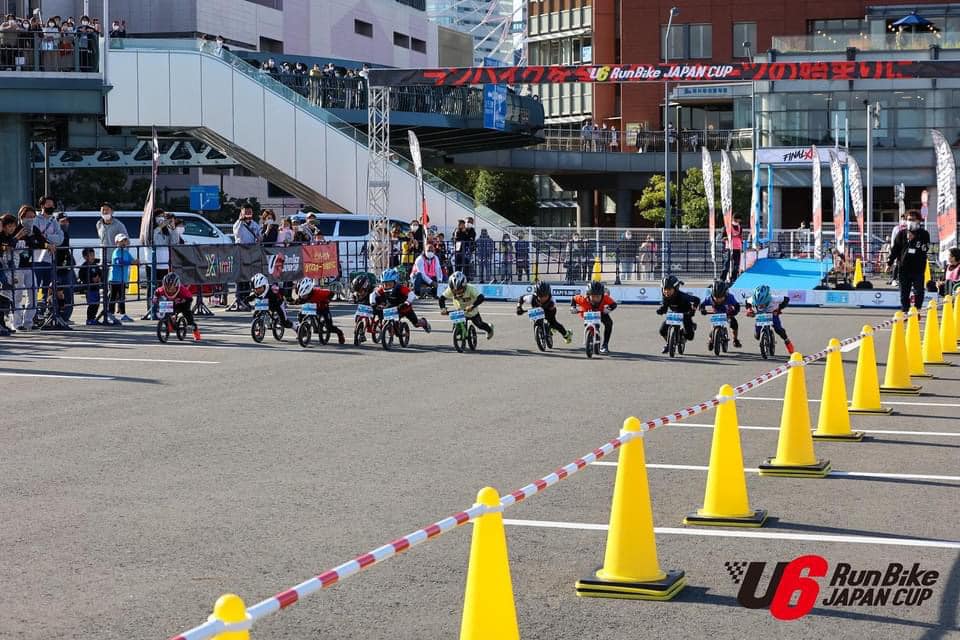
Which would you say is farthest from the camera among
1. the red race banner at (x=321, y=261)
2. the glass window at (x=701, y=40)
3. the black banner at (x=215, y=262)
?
the glass window at (x=701, y=40)

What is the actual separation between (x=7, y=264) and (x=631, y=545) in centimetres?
1941

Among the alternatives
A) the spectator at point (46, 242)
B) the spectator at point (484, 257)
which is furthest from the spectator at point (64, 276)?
the spectator at point (484, 257)

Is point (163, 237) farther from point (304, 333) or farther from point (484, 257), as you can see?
point (484, 257)

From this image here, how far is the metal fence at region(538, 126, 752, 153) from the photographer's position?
84750mm

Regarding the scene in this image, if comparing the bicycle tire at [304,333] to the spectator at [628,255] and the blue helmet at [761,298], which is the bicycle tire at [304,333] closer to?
the blue helmet at [761,298]

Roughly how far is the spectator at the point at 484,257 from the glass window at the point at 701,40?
186 feet

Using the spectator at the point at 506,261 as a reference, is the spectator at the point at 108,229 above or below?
above

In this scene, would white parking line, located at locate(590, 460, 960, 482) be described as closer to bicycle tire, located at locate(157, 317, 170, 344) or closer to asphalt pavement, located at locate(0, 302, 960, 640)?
asphalt pavement, located at locate(0, 302, 960, 640)

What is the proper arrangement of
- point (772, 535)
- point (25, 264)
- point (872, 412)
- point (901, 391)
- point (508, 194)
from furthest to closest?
point (508, 194), point (25, 264), point (901, 391), point (872, 412), point (772, 535)

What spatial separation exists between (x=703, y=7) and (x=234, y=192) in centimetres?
3472

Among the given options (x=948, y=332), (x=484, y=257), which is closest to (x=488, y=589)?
(x=948, y=332)

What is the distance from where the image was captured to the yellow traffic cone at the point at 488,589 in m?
5.45

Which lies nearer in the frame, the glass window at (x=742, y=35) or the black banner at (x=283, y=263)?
the black banner at (x=283, y=263)

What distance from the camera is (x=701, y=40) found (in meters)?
95.7
